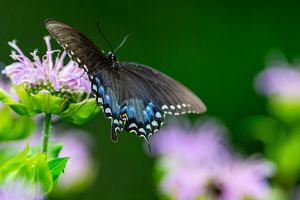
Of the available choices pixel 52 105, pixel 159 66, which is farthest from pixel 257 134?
pixel 159 66

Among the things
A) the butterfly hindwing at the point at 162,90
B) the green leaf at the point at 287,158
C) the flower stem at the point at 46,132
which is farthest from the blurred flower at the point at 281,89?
the flower stem at the point at 46,132

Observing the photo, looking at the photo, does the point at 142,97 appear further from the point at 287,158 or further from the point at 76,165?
the point at 287,158

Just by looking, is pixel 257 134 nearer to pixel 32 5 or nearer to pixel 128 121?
pixel 128 121

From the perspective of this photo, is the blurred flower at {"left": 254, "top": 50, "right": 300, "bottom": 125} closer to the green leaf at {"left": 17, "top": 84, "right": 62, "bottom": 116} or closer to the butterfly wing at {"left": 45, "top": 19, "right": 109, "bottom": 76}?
the butterfly wing at {"left": 45, "top": 19, "right": 109, "bottom": 76}

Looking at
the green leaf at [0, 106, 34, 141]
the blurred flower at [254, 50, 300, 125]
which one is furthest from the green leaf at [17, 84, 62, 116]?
the blurred flower at [254, 50, 300, 125]

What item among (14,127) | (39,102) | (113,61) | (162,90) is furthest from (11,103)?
(162,90)

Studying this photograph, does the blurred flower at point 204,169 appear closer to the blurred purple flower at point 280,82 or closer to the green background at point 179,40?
the blurred purple flower at point 280,82
